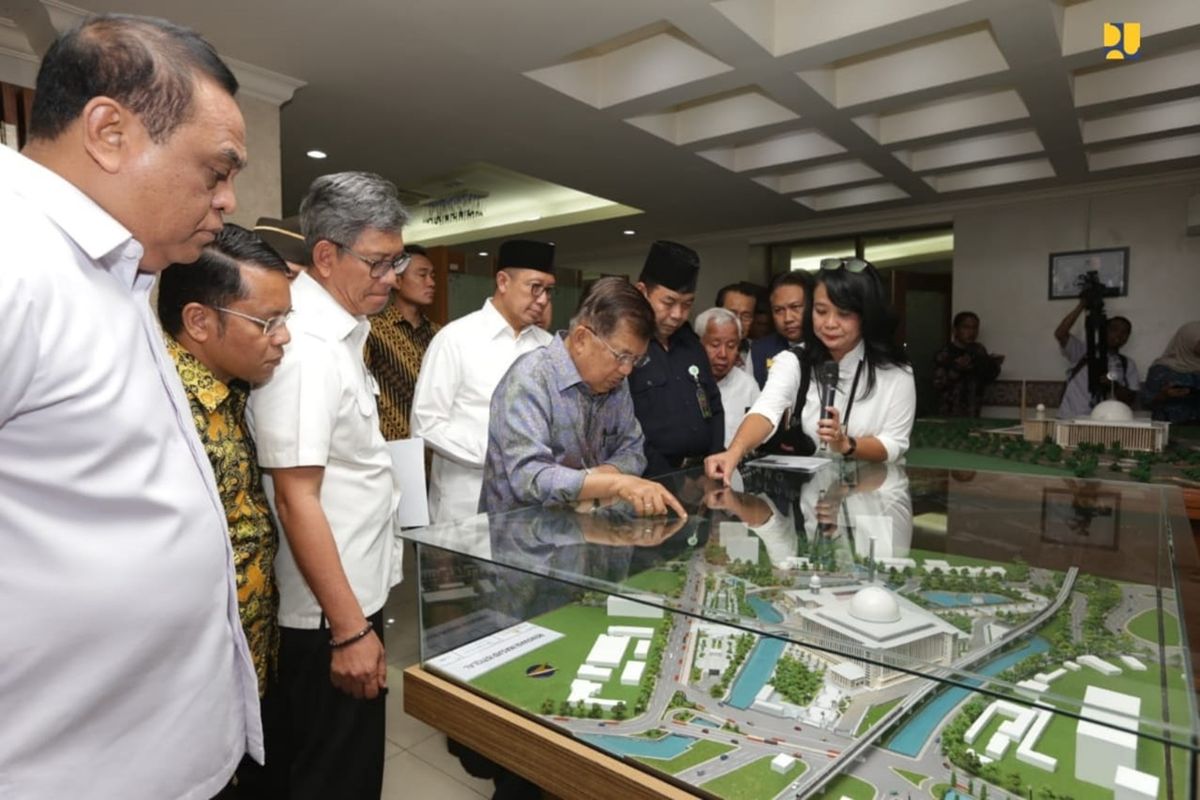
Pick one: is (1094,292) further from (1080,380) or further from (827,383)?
(827,383)

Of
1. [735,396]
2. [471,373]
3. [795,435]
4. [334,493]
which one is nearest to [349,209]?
[334,493]

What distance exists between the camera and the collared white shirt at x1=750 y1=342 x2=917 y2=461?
7.20 feet

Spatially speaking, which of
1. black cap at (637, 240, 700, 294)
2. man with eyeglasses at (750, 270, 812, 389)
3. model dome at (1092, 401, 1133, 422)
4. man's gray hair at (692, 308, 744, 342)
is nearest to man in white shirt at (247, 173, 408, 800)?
black cap at (637, 240, 700, 294)

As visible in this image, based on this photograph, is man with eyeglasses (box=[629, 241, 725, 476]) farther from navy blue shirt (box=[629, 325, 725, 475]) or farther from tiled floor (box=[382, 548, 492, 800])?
tiled floor (box=[382, 548, 492, 800])

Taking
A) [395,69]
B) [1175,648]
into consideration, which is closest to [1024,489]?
[1175,648]

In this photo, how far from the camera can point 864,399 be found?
7.25 ft

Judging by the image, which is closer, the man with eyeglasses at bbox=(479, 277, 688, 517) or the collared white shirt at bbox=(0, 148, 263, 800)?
the collared white shirt at bbox=(0, 148, 263, 800)

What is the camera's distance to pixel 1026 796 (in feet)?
2.99

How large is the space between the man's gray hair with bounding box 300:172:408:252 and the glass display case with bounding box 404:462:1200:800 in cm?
69

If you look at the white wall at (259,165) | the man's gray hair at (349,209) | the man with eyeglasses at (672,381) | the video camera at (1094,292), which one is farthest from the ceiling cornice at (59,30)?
the video camera at (1094,292)

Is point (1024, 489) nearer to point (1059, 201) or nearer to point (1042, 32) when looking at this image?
point (1042, 32)

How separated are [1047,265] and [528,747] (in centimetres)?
852

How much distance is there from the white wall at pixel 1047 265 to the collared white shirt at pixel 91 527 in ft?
28.9

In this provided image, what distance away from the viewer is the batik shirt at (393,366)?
9.80 ft
